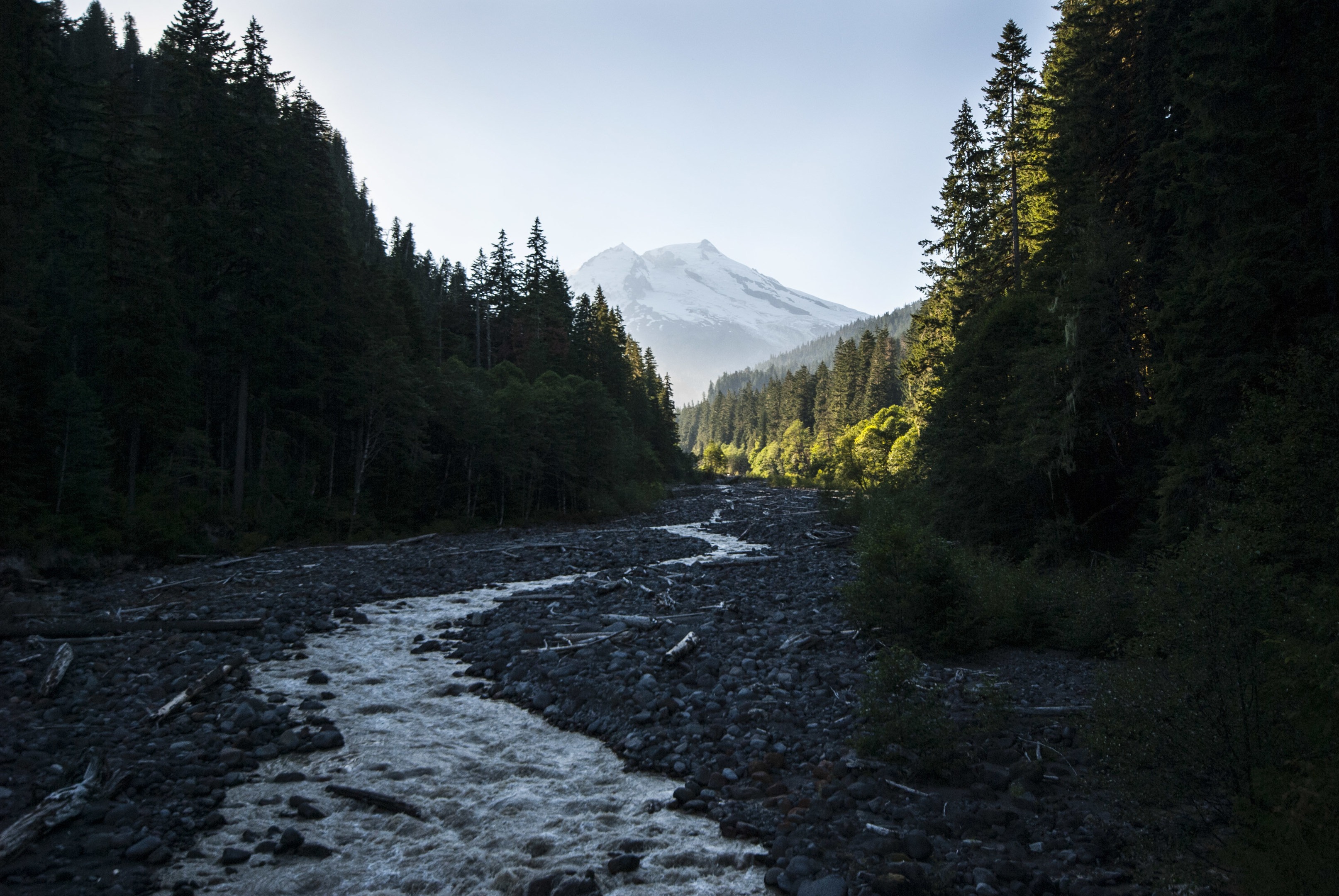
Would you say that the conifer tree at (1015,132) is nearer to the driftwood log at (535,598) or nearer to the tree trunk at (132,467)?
the driftwood log at (535,598)

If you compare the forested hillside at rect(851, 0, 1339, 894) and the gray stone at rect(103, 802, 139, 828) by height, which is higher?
the forested hillside at rect(851, 0, 1339, 894)

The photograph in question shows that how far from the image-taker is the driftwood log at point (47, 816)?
5238mm

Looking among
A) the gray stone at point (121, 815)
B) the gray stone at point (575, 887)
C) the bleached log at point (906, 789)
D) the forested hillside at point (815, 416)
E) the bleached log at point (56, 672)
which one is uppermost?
the forested hillside at point (815, 416)

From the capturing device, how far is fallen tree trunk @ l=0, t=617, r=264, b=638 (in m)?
10.9

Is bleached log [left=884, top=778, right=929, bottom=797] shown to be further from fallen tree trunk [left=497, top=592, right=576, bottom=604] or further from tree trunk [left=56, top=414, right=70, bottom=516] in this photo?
tree trunk [left=56, top=414, right=70, bottom=516]

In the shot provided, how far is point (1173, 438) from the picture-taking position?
1125cm

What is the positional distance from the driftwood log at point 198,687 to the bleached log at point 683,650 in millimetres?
6495

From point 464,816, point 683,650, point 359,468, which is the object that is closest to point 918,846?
point 464,816

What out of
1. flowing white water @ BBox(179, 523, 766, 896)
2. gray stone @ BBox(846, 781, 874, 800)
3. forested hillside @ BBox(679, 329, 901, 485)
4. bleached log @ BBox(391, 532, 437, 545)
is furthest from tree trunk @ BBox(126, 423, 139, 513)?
forested hillside @ BBox(679, 329, 901, 485)

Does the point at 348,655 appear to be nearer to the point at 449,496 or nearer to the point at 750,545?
the point at 750,545

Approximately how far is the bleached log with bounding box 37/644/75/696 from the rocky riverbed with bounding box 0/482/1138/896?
0.12m

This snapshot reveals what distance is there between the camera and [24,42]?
69.1 ft

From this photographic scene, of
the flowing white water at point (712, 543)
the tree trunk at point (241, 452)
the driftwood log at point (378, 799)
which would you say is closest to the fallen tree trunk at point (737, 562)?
the flowing white water at point (712, 543)

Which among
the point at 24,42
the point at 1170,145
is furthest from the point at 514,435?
the point at 1170,145
